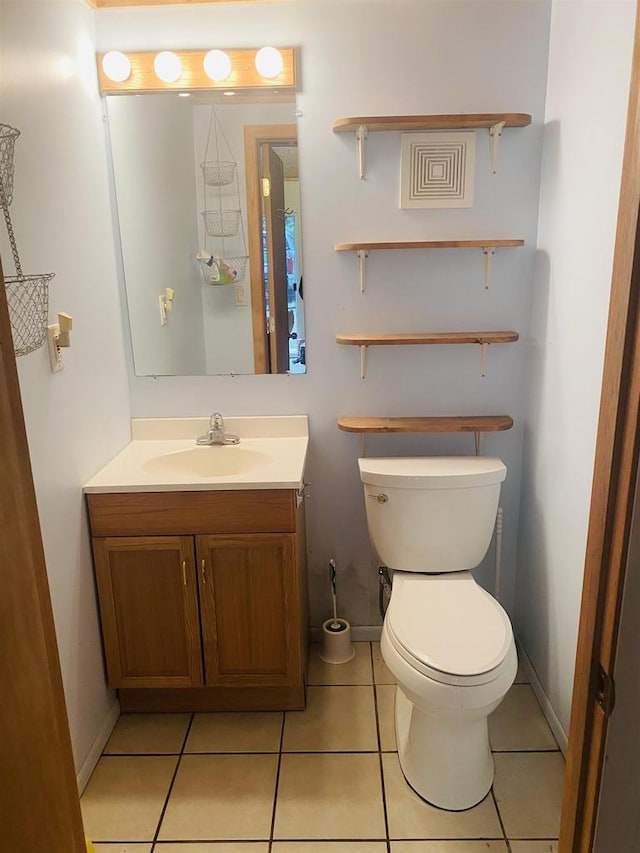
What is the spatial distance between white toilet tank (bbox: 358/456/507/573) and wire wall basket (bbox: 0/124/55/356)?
1.08 metres

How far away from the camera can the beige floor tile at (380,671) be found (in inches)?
89.4

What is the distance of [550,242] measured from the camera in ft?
6.63

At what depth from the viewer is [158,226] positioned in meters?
2.19

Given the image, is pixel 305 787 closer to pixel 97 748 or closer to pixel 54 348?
pixel 97 748

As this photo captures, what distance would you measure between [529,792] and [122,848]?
1140 mm

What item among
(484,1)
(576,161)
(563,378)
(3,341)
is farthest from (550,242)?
(3,341)

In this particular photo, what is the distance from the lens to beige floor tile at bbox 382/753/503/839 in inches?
65.6

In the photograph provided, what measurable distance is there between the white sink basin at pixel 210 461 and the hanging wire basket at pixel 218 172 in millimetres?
922

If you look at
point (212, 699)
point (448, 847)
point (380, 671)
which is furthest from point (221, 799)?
point (380, 671)

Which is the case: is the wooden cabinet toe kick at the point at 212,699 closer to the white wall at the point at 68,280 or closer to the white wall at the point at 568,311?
the white wall at the point at 68,280

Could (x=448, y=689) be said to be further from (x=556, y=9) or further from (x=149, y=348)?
(x=556, y=9)

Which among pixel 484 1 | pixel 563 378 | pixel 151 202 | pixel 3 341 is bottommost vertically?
pixel 563 378

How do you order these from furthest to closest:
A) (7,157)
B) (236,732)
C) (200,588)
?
(236,732) → (200,588) → (7,157)

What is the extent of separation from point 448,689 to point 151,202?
182 cm
